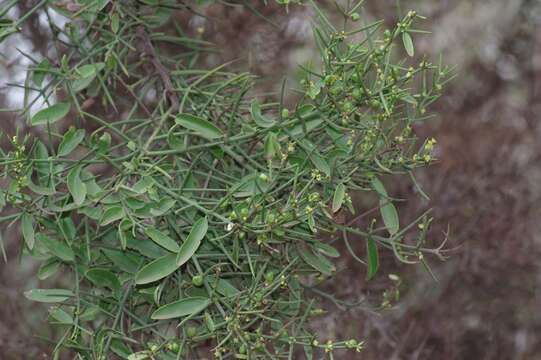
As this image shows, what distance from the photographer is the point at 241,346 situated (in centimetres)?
77

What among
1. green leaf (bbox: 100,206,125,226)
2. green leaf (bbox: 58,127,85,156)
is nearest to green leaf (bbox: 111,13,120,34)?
green leaf (bbox: 58,127,85,156)

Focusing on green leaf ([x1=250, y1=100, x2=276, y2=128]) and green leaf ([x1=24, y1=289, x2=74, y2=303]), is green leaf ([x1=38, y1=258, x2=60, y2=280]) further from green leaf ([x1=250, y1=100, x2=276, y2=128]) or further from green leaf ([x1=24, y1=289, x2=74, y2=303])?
green leaf ([x1=250, y1=100, x2=276, y2=128])

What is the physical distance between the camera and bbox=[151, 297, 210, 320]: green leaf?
0.78 metres

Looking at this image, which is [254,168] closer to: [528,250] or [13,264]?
[13,264]

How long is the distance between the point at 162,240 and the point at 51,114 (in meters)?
0.24

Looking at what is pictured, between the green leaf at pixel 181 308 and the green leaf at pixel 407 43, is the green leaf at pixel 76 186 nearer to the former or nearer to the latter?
the green leaf at pixel 181 308

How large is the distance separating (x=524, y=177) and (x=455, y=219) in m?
0.18

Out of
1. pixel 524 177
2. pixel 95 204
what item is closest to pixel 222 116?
pixel 95 204

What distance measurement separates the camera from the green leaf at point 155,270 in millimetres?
785

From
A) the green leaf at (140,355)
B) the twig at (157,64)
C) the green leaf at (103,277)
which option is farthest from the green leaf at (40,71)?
the green leaf at (140,355)

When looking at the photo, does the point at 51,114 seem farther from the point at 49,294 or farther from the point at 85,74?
the point at 49,294

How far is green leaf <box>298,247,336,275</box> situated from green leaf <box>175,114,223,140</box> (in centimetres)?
16

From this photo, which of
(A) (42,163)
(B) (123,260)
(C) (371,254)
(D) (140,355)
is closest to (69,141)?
(A) (42,163)

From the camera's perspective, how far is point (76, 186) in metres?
0.81
